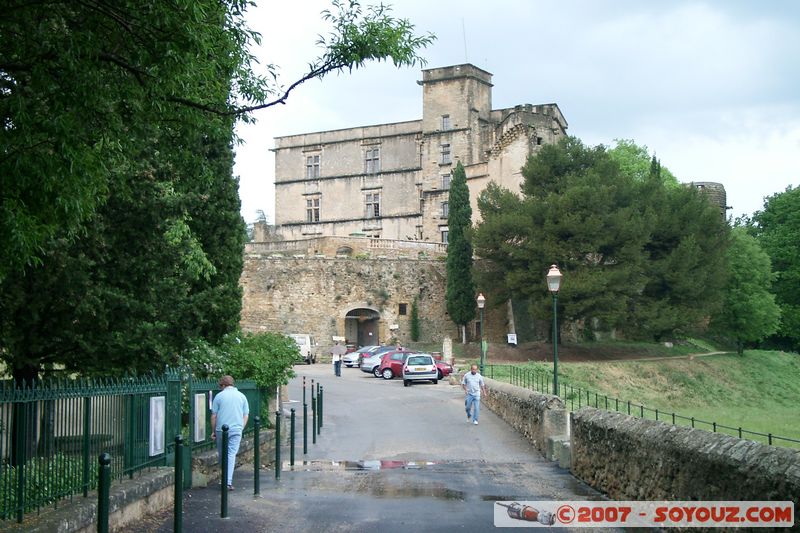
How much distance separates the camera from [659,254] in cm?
5131

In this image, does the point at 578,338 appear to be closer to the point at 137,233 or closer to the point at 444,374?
the point at 444,374

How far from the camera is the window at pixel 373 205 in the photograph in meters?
72.6

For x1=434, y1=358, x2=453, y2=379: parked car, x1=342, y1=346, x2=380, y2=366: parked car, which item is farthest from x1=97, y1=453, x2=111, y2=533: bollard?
x1=342, y1=346, x2=380, y2=366: parked car

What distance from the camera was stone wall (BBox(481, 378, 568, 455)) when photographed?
17.2 meters

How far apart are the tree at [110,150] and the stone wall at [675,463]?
5081 millimetres

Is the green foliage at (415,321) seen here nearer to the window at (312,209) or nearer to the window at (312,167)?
the window at (312,209)

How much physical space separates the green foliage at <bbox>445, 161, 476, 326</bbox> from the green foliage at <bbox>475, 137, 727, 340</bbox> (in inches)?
118

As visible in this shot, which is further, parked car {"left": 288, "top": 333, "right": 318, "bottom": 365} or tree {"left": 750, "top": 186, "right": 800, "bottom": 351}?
tree {"left": 750, "top": 186, "right": 800, "bottom": 351}

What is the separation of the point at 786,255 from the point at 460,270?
88.8ft

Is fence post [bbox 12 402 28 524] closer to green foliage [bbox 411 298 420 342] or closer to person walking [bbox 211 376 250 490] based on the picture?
person walking [bbox 211 376 250 490]

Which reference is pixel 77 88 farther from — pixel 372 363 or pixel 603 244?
pixel 603 244

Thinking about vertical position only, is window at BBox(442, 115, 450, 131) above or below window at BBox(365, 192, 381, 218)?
above

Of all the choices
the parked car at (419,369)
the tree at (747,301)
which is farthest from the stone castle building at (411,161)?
the parked car at (419,369)

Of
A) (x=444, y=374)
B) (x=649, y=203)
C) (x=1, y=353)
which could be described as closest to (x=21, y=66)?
(x=1, y=353)
